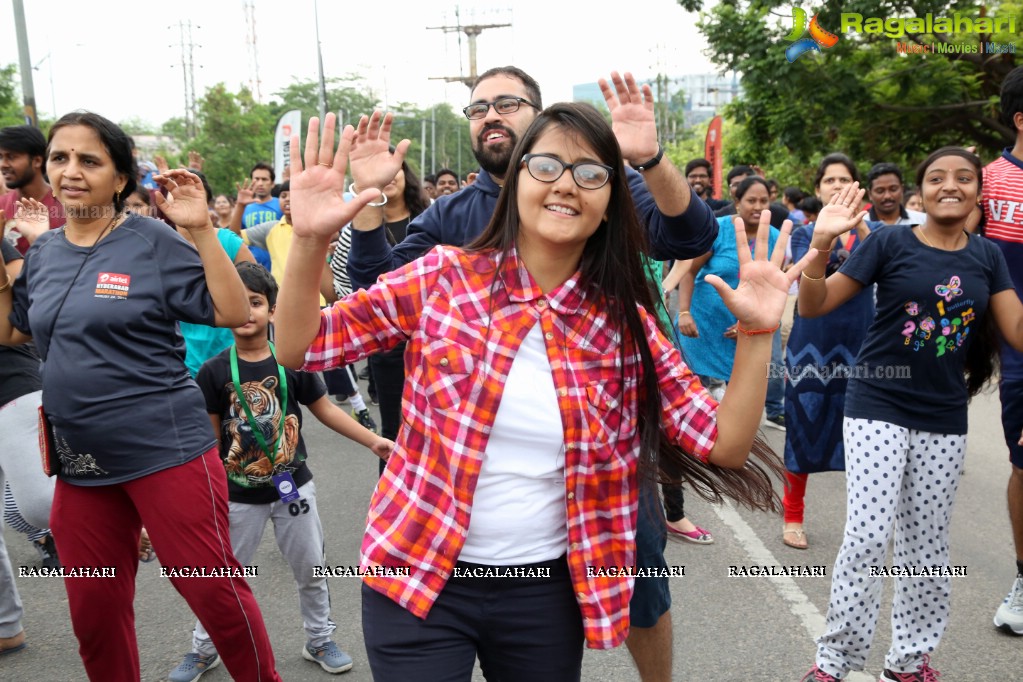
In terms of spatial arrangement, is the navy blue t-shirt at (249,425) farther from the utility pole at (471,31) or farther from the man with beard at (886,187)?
the utility pole at (471,31)

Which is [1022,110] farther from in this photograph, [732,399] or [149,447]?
[149,447]

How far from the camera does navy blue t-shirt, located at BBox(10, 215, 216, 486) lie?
120 inches

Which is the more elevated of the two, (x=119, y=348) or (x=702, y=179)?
(x=702, y=179)

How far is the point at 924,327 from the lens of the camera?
362 centimetres

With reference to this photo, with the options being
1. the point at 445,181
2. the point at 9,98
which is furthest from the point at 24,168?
the point at 9,98

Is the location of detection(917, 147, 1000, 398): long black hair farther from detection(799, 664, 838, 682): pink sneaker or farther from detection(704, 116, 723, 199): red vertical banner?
detection(704, 116, 723, 199): red vertical banner

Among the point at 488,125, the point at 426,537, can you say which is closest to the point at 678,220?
the point at 488,125

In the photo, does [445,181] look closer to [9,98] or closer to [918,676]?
[918,676]

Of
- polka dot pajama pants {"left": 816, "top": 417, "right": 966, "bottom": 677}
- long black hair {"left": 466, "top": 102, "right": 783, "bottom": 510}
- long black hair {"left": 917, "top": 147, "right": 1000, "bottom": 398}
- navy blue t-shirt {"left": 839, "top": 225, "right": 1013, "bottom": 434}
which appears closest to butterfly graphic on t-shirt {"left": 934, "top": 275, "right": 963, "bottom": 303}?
navy blue t-shirt {"left": 839, "top": 225, "right": 1013, "bottom": 434}

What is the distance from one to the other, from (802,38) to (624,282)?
1561 centimetres

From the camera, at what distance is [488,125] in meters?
3.39

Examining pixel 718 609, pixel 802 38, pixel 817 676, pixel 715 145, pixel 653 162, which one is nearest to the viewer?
pixel 653 162

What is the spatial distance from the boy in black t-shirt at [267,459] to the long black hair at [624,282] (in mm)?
1669

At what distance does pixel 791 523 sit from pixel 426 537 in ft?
12.5
